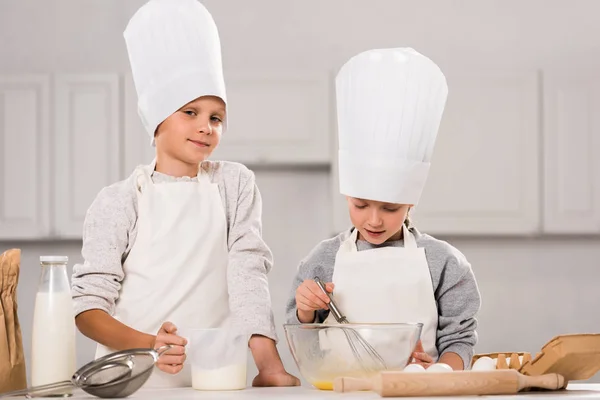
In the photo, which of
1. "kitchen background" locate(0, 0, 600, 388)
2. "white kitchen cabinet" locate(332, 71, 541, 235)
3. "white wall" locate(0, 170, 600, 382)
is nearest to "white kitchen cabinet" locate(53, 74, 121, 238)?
"kitchen background" locate(0, 0, 600, 388)

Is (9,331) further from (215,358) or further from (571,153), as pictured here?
(571,153)

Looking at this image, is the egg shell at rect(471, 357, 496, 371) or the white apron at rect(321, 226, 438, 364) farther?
the white apron at rect(321, 226, 438, 364)

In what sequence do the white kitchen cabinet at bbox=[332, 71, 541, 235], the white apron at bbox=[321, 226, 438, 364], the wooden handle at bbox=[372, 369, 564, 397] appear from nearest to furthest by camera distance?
the wooden handle at bbox=[372, 369, 564, 397], the white apron at bbox=[321, 226, 438, 364], the white kitchen cabinet at bbox=[332, 71, 541, 235]

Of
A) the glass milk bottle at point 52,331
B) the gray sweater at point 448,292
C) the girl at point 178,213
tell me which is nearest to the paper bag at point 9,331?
the glass milk bottle at point 52,331

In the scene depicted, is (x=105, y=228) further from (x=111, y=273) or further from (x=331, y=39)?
(x=331, y=39)

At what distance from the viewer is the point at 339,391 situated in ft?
3.85

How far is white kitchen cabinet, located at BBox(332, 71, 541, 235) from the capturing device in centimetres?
353

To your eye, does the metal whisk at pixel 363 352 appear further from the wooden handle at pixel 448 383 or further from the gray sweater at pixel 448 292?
the gray sweater at pixel 448 292

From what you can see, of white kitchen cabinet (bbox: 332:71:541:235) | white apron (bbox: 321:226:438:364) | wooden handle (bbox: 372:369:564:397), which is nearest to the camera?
wooden handle (bbox: 372:369:564:397)

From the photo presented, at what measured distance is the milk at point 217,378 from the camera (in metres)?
1.31

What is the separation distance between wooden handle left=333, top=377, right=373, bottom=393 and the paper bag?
0.50 meters

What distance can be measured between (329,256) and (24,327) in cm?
239

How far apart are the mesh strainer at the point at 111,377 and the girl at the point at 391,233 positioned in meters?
0.42

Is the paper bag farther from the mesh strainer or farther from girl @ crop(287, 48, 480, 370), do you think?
girl @ crop(287, 48, 480, 370)
